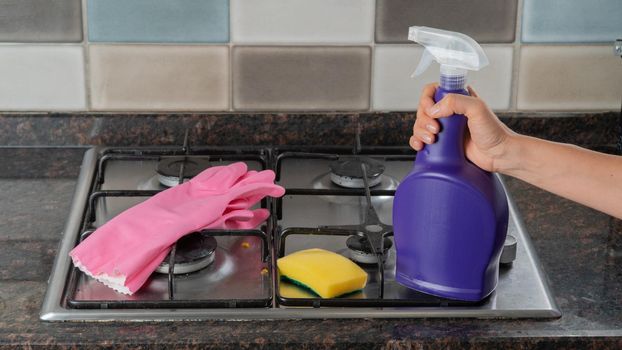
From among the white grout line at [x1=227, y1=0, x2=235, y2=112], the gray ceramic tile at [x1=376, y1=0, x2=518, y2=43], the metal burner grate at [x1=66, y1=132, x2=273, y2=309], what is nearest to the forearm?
the metal burner grate at [x1=66, y1=132, x2=273, y2=309]

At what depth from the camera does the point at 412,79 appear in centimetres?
146

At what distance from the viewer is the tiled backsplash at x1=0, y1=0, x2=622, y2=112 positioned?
1.41 metres

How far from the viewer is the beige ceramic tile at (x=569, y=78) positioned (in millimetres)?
1456

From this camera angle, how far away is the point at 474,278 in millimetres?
1019

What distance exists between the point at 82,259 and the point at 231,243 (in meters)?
0.19

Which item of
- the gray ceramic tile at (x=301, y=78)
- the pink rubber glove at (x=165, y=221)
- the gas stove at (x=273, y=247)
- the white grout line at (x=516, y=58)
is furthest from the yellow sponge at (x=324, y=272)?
the white grout line at (x=516, y=58)

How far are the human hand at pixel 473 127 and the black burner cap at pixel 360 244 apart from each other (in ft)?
0.53

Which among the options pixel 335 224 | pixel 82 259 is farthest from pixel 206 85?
pixel 82 259

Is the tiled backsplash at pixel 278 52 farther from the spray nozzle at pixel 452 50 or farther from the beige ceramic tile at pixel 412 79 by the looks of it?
the spray nozzle at pixel 452 50

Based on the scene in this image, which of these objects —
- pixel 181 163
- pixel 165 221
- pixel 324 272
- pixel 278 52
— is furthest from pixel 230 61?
pixel 324 272

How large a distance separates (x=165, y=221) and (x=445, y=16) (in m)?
0.58

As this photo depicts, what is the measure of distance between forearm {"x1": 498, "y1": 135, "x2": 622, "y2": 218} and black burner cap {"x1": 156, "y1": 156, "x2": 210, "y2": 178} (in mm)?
500

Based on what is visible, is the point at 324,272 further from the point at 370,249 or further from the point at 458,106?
the point at 458,106

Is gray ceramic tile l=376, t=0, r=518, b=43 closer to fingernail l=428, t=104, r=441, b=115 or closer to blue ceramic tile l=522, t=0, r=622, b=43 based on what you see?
blue ceramic tile l=522, t=0, r=622, b=43
